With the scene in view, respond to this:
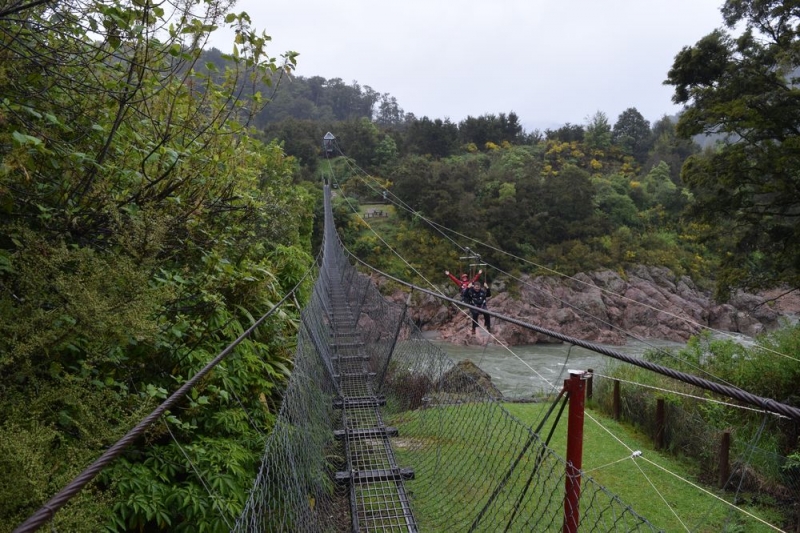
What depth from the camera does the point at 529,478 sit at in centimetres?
112

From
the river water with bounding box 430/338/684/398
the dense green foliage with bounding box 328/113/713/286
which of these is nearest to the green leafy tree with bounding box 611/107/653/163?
the dense green foliage with bounding box 328/113/713/286

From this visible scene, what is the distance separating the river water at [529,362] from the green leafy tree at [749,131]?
2.11m

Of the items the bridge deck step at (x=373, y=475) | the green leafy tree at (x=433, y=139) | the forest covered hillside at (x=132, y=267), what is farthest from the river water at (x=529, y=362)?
the green leafy tree at (x=433, y=139)

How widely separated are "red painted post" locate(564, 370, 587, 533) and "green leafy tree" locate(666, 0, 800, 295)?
5822 mm

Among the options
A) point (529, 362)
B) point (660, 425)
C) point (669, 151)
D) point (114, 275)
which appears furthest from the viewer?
point (669, 151)

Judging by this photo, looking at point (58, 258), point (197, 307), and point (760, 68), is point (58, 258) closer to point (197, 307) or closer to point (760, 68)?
point (197, 307)

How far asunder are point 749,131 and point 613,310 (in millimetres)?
9218

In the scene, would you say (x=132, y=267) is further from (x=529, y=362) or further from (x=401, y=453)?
(x=529, y=362)

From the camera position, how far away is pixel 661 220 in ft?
64.1

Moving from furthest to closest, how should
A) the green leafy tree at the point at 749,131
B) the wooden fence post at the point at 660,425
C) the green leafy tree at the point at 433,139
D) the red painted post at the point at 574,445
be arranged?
the green leafy tree at the point at 433,139
the green leafy tree at the point at 749,131
the wooden fence post at the point at 660,425
the red painted post at the point at 574,445

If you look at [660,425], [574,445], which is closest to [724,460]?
[660,425]

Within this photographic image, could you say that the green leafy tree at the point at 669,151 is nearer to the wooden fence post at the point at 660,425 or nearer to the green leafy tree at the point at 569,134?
the green leafy tree at the point at 569,134

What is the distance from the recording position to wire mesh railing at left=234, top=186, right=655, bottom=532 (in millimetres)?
1316

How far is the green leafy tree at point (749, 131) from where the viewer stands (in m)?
5.63
